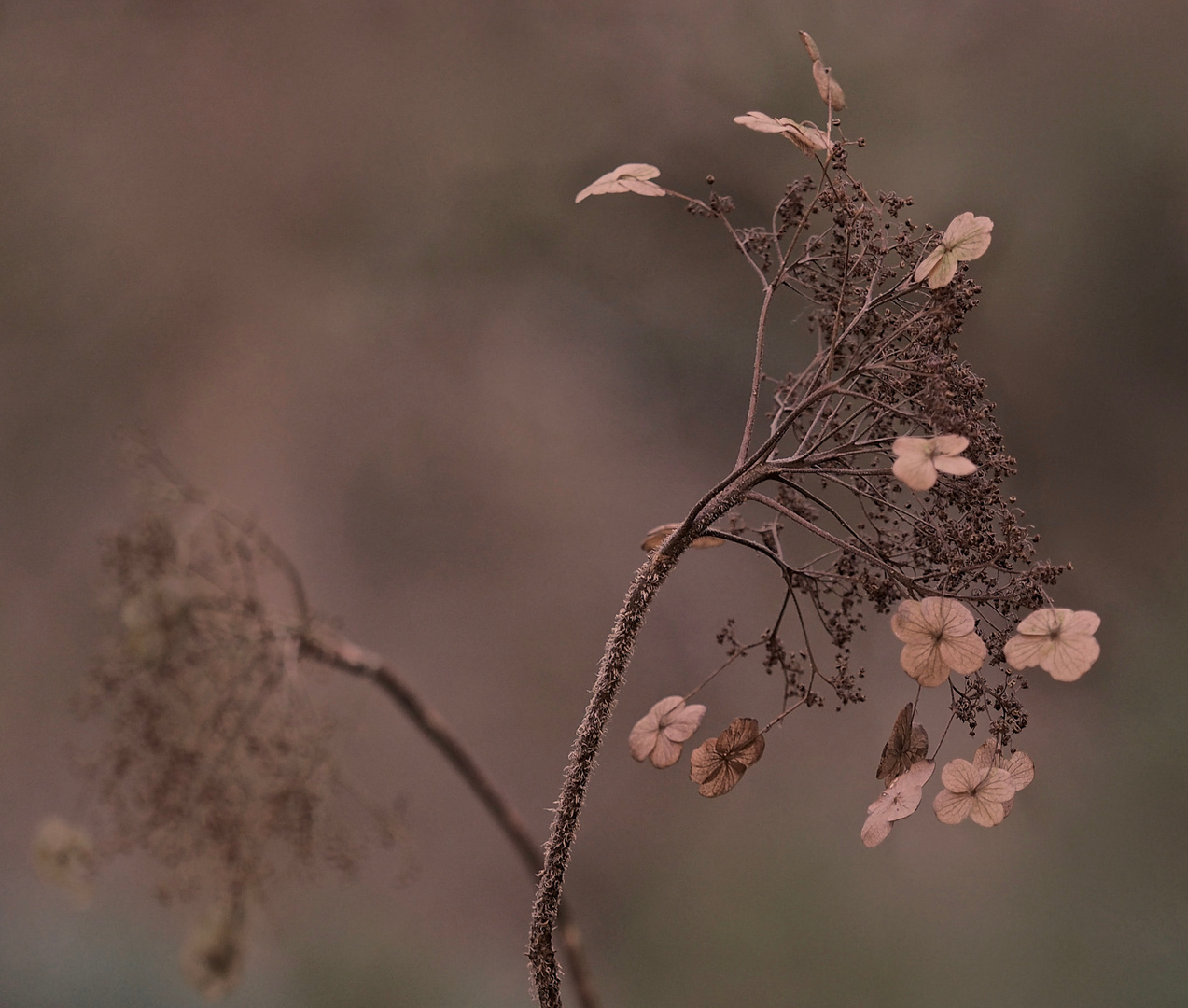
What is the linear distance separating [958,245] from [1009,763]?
1.12ft

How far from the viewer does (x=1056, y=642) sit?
58 centimetres

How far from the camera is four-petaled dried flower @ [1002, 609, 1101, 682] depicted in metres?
0.57

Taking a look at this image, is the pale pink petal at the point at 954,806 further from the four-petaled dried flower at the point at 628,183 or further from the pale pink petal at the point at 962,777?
the four-petaled dried flower at the point at 628,183

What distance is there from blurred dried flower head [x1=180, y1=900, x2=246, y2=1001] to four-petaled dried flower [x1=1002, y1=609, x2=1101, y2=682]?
80 centimetres

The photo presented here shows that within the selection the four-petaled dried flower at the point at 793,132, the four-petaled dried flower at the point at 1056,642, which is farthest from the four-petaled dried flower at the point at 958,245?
the four-petaled dried flower at the point at 1056,642

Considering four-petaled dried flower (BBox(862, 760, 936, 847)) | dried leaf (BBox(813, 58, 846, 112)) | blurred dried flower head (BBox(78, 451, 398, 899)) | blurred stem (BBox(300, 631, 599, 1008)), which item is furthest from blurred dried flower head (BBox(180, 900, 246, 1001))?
dried leaf (BBox(813, 58, 846, 112))

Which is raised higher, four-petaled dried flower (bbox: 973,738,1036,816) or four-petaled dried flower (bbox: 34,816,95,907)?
four-petaled dried flower (bbox: 34,816,95,907)

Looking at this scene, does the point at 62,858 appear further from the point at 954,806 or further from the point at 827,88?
the point at 827,88

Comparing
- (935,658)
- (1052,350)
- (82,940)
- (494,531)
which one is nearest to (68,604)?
(82,940)

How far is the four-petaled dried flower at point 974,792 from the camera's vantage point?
0.62 metres

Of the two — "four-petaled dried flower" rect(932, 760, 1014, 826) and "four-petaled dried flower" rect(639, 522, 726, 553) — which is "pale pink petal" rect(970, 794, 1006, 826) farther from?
"four-petaled dried flower" rect(639, 522, 726, 553)

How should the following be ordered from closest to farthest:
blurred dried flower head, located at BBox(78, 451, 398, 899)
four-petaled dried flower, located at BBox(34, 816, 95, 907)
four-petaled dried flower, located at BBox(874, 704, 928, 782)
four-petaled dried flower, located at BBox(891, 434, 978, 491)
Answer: four-petaled dried flower, located at BBox(891, 434, 978, 491) → four-petaled dried flower, located at BBox(874, 704, 928, 782) → blurred dried flower head, located at BBox(78, 451, 398, 899) → four-petaled dried flower, located at BBox(34, 816, 95, 907)

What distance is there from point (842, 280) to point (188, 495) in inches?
23.6

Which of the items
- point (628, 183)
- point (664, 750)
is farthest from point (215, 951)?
point (628, 183)
